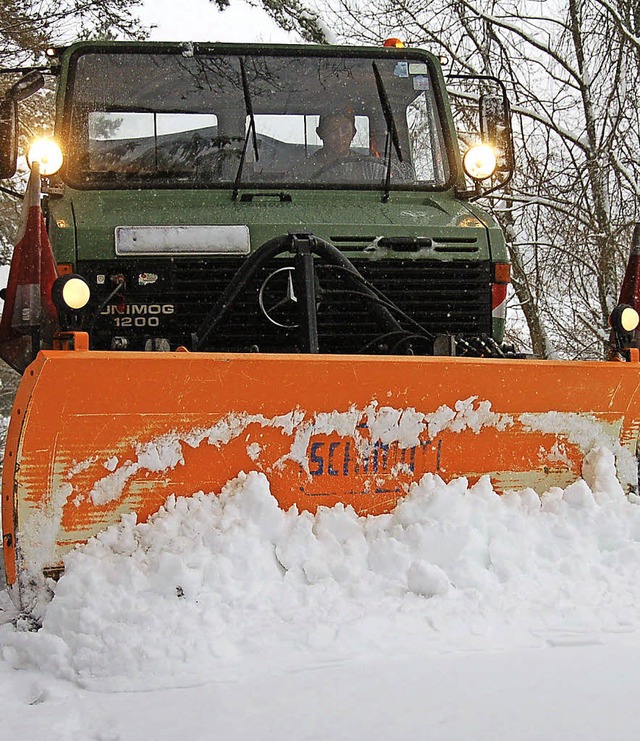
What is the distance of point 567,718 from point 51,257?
2595 millimetres

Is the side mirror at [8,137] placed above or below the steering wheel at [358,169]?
above

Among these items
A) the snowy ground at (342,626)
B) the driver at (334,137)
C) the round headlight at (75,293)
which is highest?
the driver at (334,137)

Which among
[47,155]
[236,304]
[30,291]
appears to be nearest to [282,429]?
[236,304]

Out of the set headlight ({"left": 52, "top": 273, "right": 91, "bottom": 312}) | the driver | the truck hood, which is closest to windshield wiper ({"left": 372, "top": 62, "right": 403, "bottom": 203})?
the driver

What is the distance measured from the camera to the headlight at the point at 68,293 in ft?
10.7

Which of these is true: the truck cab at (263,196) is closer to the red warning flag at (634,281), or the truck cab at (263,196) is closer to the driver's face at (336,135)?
the driver's face at (336,135)

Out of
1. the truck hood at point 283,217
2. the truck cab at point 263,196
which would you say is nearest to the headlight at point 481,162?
the truck cab at point 263,196

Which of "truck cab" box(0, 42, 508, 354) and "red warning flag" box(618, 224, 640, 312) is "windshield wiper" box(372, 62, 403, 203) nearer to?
"truck cab" box(0, 42, 508, 354)

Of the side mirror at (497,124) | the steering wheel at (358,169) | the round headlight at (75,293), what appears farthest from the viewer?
the side mirror at (497,124)

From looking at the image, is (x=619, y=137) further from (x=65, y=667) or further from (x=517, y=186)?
(x=65, y=667)

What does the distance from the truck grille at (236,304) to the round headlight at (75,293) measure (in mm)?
796

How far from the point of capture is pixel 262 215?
A: 428 cm

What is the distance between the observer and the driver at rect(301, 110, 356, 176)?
4.69m

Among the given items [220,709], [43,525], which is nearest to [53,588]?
[43,525]
